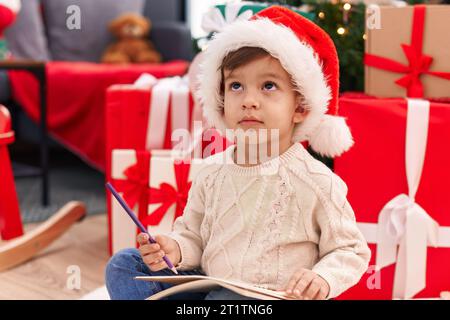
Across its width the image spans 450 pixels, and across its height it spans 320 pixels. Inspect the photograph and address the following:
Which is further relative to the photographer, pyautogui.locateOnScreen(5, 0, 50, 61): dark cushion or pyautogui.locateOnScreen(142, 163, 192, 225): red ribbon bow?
pyautogui.locateOnScreen(5, 0, 50, 61): dark cushion

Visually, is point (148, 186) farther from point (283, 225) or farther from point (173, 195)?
point (283, 225)

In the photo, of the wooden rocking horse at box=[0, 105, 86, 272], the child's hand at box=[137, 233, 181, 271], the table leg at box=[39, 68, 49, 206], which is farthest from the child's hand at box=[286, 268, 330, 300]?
the table leg at box=[39, 68, 49, 206]

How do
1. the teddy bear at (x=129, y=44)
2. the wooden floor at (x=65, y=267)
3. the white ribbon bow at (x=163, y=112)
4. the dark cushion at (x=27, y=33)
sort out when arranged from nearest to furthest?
the wooden floor at (x=65, y=267) → the white ribbon bow at (x=163, y=112) → the dark cushion at (x=27, y=33) → the teddy bear at (x=129, y=44)

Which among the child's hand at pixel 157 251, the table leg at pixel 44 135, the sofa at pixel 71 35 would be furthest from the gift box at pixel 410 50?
the sofa at pixel 71 35

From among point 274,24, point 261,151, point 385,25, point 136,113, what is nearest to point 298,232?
point 261,151

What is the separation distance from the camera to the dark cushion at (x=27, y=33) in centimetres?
217

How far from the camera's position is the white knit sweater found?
0.55m

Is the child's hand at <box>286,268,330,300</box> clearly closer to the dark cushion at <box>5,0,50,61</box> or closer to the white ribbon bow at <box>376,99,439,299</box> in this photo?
the white ribbon bow at <box>376,99,439,299</box>

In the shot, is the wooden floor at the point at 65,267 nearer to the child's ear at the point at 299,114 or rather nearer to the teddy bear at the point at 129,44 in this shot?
the child's ear at the point at 299,114

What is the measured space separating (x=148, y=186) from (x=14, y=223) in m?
0.27

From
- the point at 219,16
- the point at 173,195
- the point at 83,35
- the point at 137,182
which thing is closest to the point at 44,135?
the point at 137,182

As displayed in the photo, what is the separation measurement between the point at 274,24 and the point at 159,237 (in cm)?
22

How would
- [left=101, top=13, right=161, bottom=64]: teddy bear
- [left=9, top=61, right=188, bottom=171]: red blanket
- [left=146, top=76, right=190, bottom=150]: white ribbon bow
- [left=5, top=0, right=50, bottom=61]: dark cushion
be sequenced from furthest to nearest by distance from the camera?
[left=101, top=13, right=161, bottom=64]: teddy bear → [left=5, top=0, right=50, bottom=61]: dark cushion → [left=9, top=61, right=188, bottom=171]: red blanket → [left=146, top=76, right=190, bottom=150]: white ribbon bow

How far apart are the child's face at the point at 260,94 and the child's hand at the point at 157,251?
0.13 metres
